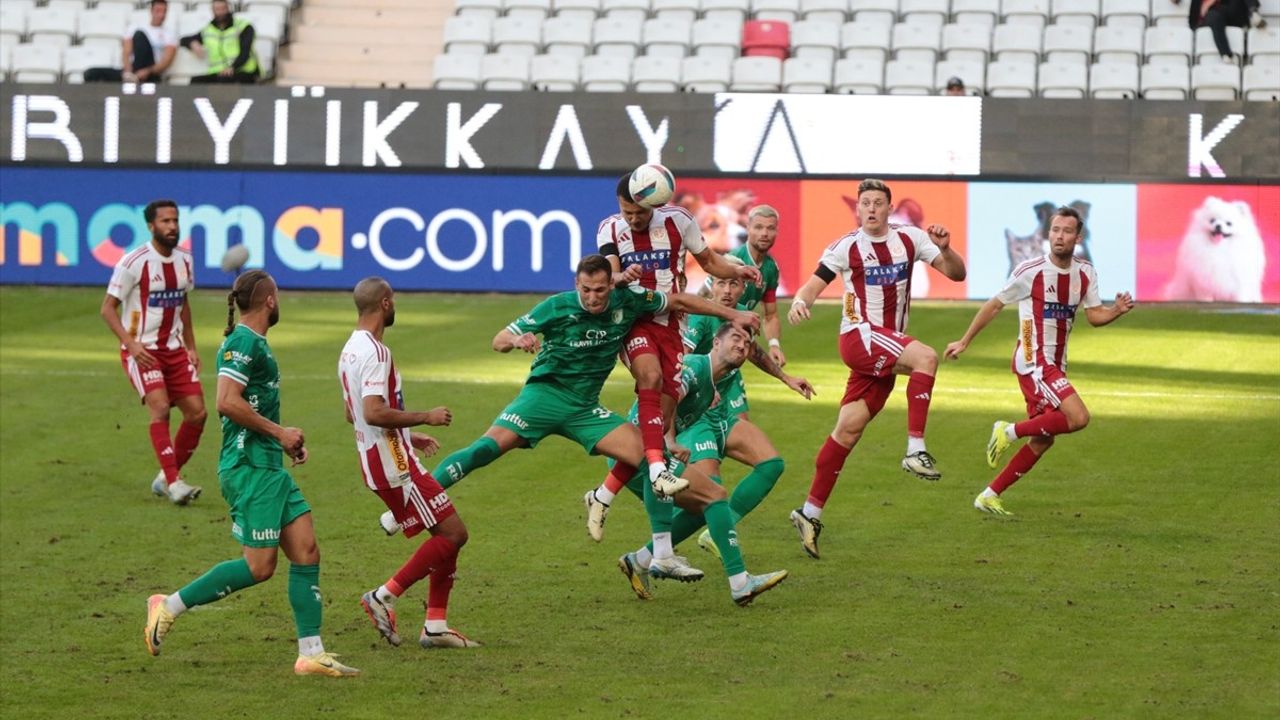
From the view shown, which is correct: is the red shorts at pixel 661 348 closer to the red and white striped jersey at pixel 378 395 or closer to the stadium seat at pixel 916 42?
the red and white striped jersey at pixel 378 395

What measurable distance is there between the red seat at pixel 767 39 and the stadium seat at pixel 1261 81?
711cm

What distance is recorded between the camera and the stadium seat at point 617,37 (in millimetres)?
29375

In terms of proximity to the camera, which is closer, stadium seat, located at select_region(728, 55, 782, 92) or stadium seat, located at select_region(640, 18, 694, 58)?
stadium seat, located at select_region(728, 55, 782, 92)

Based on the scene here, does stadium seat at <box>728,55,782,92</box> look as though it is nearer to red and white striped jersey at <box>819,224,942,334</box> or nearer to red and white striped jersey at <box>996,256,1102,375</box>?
red and white striped jersey at <box>996,256,1102,375</box>

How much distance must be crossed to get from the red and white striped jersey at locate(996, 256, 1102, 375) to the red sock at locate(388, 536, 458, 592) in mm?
5237

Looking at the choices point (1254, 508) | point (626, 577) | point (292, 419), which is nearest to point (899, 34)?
point (292, 419)

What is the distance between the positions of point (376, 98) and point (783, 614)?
17712mm

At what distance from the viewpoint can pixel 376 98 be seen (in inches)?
1040

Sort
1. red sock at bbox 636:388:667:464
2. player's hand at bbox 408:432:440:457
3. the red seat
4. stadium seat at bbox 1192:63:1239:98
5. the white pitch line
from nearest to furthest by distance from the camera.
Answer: player's hand at bbox 408:432:440:457 → red sock at bbox 636:388:667:464 → the white pitch line → stadium seat at bbox 1192:63:1239:98 → the red seat

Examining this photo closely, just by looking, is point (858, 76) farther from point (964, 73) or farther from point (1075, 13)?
point (1075, 13)

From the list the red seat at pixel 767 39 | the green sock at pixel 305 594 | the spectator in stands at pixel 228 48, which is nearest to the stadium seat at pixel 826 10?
the red seat at pixel 767 39

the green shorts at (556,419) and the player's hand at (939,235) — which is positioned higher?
the player's hand at (939,235)

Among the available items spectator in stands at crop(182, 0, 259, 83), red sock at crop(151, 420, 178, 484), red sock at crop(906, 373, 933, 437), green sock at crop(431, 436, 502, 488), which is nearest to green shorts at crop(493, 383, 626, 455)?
green sock at crop(431, 436, 502, 488)

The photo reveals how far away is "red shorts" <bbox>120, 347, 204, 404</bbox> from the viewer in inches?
555
